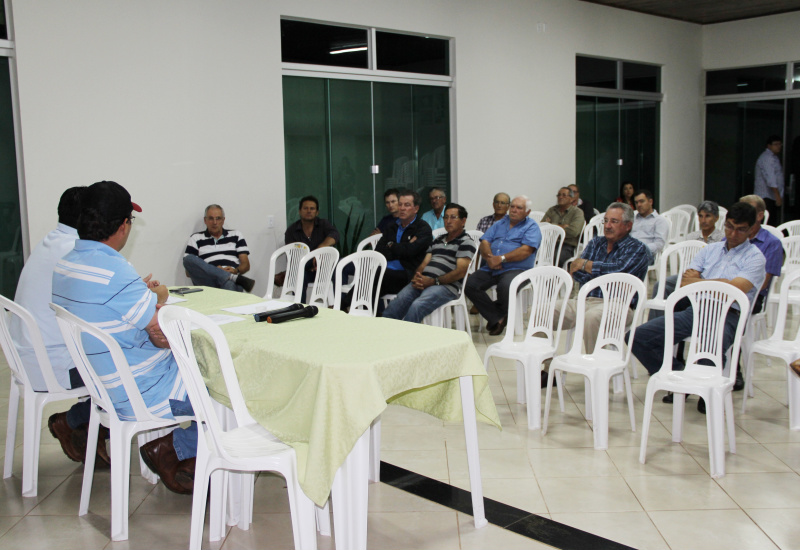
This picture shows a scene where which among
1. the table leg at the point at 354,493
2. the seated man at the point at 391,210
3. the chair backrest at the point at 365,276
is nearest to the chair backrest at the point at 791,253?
the chair backrest at the point at 365,276

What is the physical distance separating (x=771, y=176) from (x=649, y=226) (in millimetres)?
5532

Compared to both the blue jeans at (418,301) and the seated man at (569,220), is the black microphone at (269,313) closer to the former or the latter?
the blue jeans at (418,301)

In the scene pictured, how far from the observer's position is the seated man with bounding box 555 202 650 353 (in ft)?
14.6

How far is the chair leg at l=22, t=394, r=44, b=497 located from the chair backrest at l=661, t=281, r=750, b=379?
2896mm

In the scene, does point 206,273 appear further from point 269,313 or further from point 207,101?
point 269,313

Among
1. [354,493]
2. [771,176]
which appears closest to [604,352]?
[354,493]

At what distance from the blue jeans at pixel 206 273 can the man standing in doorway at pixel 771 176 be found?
28.2 feet

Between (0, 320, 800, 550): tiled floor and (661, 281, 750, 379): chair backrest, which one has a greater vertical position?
(661, 281, 750, 379): chair backrest

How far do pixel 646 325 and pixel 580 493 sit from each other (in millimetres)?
1363

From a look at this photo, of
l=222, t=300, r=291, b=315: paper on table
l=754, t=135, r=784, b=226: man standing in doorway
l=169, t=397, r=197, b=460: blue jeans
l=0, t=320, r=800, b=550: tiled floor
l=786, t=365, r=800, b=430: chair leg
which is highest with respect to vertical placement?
l=754, t=135, r=784, b=226: man standing in doorway

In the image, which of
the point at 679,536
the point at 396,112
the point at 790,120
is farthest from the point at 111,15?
the point at 790,120

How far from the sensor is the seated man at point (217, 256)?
6426 mm

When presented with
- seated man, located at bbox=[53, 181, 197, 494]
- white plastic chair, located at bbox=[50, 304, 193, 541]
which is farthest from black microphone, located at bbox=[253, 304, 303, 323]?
white plastic chair, located at bbox=[50, 304, 193, 541]

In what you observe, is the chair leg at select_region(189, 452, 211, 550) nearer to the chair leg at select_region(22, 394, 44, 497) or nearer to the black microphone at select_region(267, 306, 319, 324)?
the black microphone at select_region(267, 306, 319, 324)
